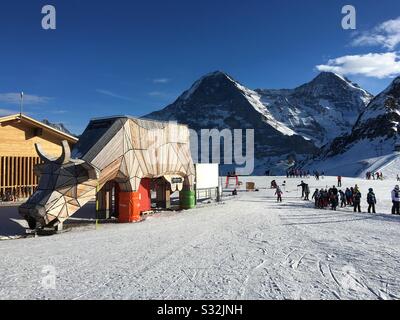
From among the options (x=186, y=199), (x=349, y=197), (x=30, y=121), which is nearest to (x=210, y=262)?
(x=186, y=199)

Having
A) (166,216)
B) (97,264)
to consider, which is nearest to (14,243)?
(97,264)

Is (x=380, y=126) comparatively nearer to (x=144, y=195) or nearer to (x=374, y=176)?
(x=374, y=176)

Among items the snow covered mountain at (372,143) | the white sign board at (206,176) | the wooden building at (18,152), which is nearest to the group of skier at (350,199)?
the white sign board at (206,176)

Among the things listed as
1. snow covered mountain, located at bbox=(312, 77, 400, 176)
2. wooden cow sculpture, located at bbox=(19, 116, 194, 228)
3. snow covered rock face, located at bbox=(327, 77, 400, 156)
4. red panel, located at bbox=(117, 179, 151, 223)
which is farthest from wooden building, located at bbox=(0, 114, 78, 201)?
snow covered rock face, located at bbox=(327, 77, 400, 156)

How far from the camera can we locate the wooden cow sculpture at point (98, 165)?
49.8ft

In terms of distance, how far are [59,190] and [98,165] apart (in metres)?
1.96

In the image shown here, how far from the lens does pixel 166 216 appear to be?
19.8 metres

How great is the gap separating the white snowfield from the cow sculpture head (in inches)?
42.3

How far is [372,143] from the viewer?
10638cm

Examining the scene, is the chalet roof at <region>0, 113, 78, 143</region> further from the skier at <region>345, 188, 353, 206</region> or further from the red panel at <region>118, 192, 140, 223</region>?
the skier at <region>345, 188, 353, 206</region>

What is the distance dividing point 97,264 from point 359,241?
8.72 m

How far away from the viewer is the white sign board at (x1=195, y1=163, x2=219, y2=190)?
25.8 metres
